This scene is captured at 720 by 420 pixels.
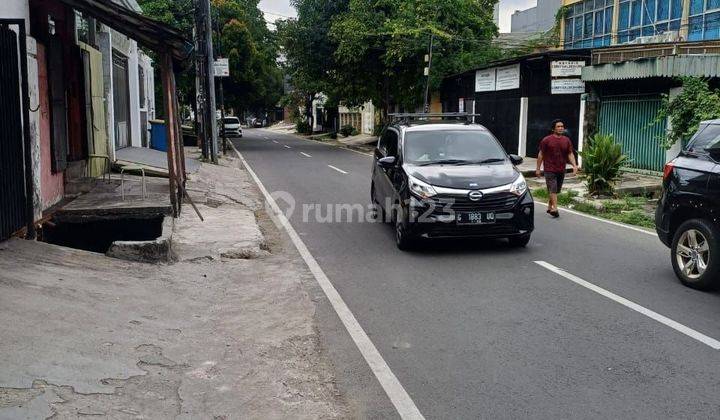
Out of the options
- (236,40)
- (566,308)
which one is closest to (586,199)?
(566,308)

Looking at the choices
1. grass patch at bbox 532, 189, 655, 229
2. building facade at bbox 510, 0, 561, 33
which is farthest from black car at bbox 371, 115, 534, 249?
building facade at bbox 510, 0, 561, 33

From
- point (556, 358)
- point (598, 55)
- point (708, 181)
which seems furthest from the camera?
point (598, 55)

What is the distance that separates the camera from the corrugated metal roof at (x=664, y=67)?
16.6 meters

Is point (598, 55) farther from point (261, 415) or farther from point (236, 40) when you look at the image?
point (236, 40)

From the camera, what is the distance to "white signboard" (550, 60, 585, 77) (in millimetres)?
23172

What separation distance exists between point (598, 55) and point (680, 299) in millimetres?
17373

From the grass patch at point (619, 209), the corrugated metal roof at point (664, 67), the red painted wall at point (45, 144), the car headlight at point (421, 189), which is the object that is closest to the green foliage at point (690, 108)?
the corrugated metal roof at point (664, 67)

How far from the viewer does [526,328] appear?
6.27m

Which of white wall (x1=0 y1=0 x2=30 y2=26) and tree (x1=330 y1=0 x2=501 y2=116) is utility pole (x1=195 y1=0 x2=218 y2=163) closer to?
tree (x1=330 y1=0 x2=501 y2=116)

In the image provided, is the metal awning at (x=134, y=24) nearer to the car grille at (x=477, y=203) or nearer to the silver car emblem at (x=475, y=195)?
the car grille at (x=477, y=203)

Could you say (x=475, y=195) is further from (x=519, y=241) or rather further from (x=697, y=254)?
(x=697, y=254)

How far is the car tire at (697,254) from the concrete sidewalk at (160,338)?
4149 mm

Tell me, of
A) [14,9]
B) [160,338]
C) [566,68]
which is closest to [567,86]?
[566,68]

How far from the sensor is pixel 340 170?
77.8 ft
